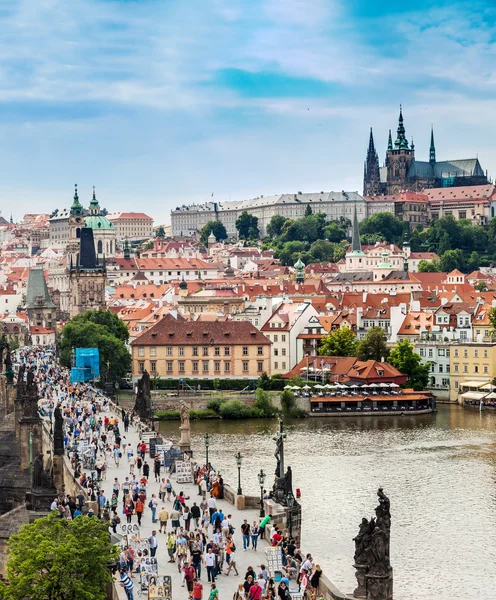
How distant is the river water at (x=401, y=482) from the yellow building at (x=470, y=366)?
4.60 meters

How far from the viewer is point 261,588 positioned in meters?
23.6

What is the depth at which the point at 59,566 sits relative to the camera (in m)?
23.3

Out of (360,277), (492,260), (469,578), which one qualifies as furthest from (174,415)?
(492,260)

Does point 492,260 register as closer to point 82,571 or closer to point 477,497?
point 477,497

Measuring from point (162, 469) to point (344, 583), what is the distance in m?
8.96

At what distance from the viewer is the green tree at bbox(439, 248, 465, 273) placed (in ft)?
548

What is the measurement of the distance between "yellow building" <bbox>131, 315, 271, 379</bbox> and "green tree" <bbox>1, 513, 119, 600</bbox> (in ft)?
170

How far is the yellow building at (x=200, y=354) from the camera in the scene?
76062 millimetres

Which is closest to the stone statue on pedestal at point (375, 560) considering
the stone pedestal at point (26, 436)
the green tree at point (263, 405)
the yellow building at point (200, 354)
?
the stone pedestal at point (26, 436)

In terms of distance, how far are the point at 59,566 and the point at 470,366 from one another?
5351 cm

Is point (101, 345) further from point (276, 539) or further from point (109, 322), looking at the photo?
point (276, 539)

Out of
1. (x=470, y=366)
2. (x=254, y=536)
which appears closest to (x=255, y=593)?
(x=254, y=536)

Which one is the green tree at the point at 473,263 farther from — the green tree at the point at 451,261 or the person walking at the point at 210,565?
the person walking at the point at 210,565

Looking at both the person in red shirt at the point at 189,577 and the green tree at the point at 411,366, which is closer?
the person in red shirt at the point at 189,577
